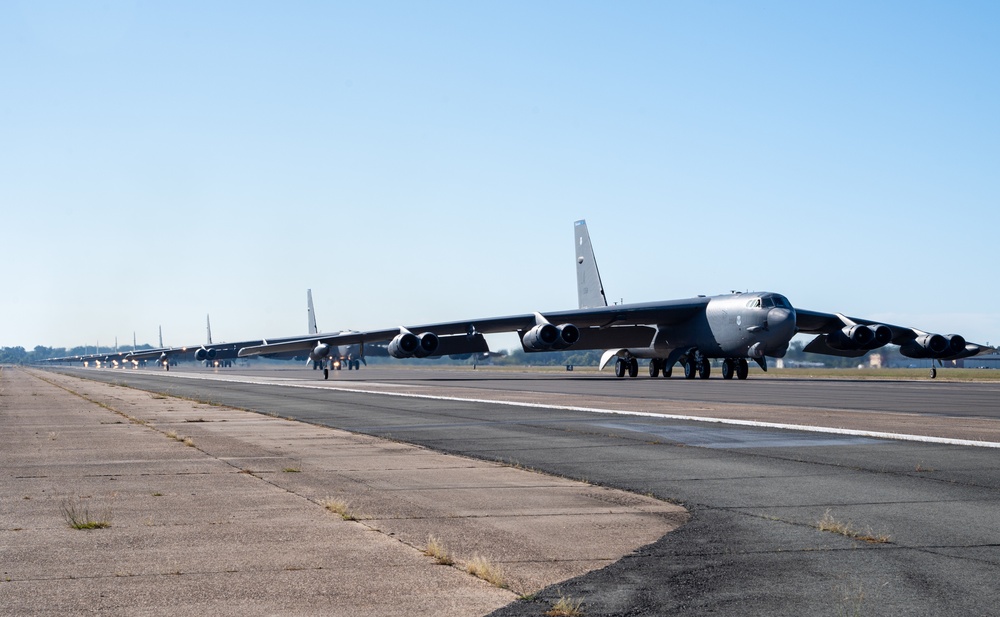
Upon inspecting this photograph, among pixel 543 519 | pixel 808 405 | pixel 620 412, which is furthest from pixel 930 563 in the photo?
pixel 808 405

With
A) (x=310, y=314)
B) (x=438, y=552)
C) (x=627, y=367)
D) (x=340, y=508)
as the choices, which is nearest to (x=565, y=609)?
(x=438, y=552)

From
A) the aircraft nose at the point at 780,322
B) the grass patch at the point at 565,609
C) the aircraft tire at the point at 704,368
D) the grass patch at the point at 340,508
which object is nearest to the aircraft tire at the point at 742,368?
the aircraft tire at the point at 704,368

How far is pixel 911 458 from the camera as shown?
13.1 m

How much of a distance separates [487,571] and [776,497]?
4414mm

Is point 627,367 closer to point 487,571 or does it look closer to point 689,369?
point 689,369

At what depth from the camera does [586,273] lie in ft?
204

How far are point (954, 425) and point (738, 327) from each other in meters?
27.4

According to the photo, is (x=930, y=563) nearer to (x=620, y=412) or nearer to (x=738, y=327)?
(x=620, y=412)

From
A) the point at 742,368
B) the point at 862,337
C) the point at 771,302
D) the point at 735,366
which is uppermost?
the point at 771,302

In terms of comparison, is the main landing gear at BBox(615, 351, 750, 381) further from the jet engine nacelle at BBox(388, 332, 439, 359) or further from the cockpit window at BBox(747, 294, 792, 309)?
the jet engine nacelle at BBox(388, 332, 439, 359)

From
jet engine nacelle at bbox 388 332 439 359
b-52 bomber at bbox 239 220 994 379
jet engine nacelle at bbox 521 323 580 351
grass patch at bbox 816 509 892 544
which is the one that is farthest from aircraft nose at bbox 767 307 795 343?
grass patch at bbox 816 509 892 544

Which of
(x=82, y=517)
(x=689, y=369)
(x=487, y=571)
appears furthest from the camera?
(x=689, y=369)

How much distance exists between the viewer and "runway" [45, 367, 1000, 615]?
19.2ft

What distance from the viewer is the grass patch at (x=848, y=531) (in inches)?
295
